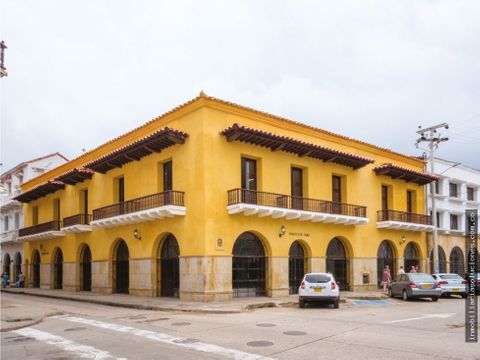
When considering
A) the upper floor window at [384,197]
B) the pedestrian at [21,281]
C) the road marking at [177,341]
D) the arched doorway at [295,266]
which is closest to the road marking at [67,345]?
the road marking at [177,341]

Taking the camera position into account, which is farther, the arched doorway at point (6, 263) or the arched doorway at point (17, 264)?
the arched doorway at point (6, 263)

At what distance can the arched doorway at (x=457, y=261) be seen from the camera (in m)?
39.9

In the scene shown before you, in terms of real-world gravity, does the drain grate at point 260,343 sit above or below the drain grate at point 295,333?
above

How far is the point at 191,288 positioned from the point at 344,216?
9.52 m

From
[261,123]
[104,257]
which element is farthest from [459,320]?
[104,257]

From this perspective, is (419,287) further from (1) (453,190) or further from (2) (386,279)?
(1) (453,190)

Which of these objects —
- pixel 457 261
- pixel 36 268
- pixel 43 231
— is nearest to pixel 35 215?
pixel 36 268

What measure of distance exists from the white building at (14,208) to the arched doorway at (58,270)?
761 centimetres

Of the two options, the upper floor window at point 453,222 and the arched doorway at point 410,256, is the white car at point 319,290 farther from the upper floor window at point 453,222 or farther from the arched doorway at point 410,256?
the upper floor window at point 453,222

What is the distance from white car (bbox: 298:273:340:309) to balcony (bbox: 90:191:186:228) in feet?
21.4

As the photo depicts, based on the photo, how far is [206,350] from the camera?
1014 centimetres

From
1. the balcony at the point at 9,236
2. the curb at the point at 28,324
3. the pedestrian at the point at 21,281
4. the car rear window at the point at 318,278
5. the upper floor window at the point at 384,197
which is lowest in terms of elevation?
the pedestrian at the point at 21,281

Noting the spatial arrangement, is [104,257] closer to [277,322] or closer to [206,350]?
[277,322]

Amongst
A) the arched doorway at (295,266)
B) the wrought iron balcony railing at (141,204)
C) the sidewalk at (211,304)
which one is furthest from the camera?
the arched doorway at (295,266)
